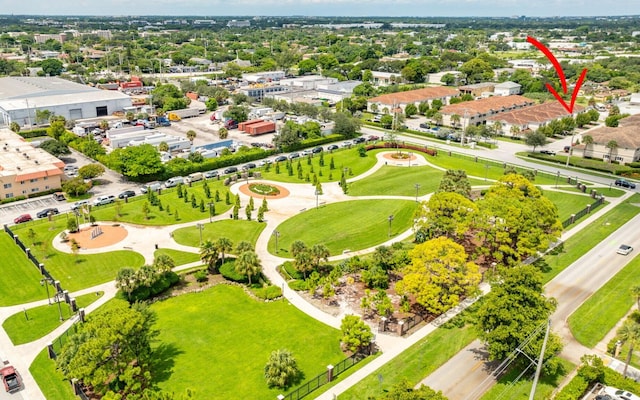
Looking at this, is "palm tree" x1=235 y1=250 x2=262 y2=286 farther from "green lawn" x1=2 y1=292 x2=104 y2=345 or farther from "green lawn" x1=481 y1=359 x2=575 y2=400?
"green lawn" x1=481 y1=359 x2=575 y2=400

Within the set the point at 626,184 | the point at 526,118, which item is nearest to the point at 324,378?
the point at 626,184

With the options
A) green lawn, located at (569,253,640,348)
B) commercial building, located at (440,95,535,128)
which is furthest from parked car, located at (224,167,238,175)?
green lawn, located at (569,253,640,348)

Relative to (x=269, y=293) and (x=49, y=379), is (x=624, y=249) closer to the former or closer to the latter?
(x=269, y=293)

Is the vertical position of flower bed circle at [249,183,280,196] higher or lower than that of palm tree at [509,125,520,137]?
lower

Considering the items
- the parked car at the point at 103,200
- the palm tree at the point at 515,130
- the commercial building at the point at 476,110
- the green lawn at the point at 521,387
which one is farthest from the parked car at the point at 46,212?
the palm tree at the point at 515,130

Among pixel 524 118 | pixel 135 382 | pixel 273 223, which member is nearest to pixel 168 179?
pixel 273 223
